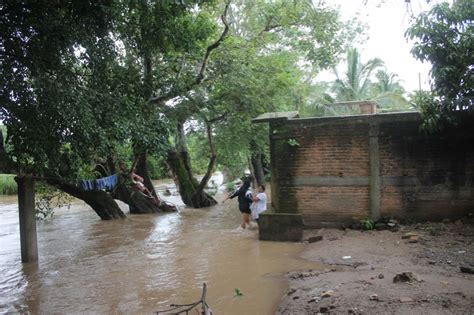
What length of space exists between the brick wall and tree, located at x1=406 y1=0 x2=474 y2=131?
1.39 metres

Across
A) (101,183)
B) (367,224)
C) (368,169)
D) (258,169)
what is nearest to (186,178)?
(101,183)

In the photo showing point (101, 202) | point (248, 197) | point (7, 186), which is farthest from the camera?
point (7, 186)

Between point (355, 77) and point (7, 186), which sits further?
point (7, 186)

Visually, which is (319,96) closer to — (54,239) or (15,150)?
(54,239)

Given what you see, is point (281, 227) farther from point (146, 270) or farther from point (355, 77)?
point (355, 77)

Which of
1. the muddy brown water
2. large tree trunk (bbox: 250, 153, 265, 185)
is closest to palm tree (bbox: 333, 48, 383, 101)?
large tree trunk (bbox: 250, 153, 265, 185)

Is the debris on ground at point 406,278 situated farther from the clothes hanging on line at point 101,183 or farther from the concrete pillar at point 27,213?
the clothes hanging on line at point 101,183

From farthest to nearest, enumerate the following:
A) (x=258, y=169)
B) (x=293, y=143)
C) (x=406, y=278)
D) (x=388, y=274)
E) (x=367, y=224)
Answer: (x=258, y=169) → (x=293, y=143) → (x=367, y=224) → (x=388, y=274) → (x=406, y=278)

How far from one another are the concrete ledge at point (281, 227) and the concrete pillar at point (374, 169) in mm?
1897

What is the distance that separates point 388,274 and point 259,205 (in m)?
5.90

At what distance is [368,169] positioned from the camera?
11.1 meters

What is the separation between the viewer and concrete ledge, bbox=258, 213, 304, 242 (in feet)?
35.7

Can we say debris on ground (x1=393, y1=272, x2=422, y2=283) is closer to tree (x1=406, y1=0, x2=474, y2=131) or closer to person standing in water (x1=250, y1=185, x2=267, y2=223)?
tree (x1=406, y1=0, x2=474, y2=131)

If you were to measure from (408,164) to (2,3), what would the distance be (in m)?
9.09
